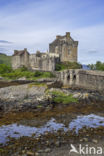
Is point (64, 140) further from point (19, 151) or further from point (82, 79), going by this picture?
point (82, 79)

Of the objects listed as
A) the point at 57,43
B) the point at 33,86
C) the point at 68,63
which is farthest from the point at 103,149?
the point at 57,43

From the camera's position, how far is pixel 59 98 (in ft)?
77.6

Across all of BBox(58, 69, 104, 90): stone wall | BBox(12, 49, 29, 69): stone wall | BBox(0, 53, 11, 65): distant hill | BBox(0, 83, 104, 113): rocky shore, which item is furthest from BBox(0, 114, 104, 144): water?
BBox(0, 53, 11, 65): distant hill

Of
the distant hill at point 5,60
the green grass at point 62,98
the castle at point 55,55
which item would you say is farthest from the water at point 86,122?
the distant hill at point 5,60

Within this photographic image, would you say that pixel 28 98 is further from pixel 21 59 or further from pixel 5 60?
pixel 5 60

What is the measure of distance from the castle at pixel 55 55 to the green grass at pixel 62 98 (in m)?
28.1

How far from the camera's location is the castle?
55.1 meters

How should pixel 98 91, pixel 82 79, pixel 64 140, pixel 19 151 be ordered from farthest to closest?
pixel 82 79 → pixel 98 91 → pixel 64 140 → pixel 19 151

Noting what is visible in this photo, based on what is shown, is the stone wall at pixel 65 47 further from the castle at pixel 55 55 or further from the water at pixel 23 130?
the water at pixel 23 130

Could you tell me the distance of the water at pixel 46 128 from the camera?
1267 centimetres

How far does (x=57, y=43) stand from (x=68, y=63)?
813 cm

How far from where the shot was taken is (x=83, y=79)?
35.5 meters

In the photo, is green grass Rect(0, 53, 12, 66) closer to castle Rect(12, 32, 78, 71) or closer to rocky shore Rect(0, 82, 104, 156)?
castle Rect(12, 32, 78, 71)

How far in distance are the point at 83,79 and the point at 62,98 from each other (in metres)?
13.0
